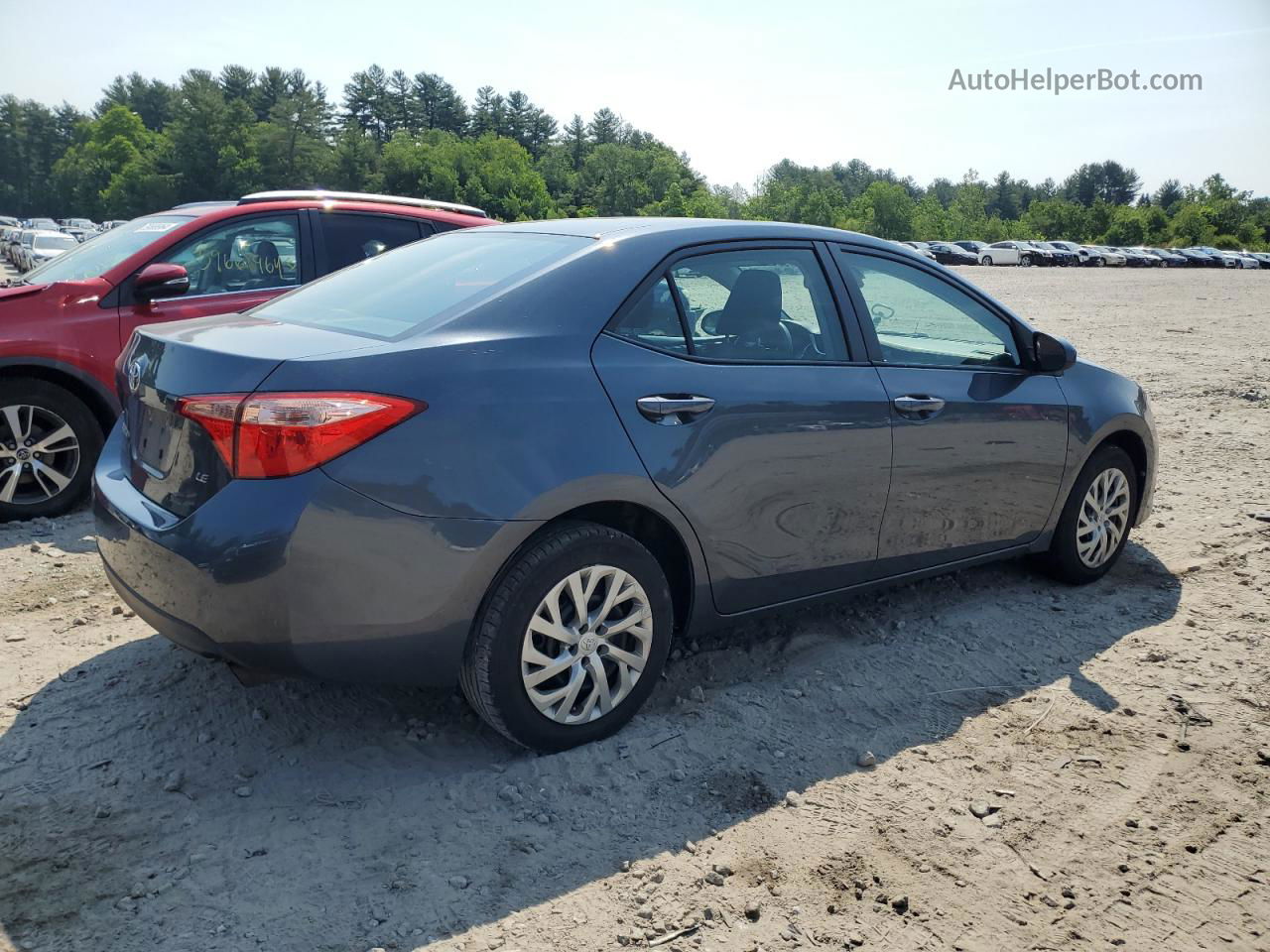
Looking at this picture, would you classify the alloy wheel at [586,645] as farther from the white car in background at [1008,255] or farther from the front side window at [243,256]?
the white car in background at [1008,255]

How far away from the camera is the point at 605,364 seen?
3373 mm

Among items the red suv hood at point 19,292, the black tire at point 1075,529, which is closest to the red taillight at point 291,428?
the black tire at point 1075,529

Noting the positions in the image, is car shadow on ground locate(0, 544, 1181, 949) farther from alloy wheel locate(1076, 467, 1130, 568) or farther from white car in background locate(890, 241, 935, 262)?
white car in background locate(890, 241, 935, 262)

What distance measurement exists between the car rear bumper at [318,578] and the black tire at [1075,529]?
302 centimetres

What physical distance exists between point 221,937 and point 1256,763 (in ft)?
10.7

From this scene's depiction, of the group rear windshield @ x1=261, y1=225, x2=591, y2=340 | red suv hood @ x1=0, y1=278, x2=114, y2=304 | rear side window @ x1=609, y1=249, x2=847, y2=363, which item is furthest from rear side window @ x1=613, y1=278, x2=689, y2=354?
red suv hood @ x1=0, y1=278, x2=114, y2=304

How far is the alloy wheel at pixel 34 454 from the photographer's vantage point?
5832mm

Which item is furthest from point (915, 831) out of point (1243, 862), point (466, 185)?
point (466, 185)

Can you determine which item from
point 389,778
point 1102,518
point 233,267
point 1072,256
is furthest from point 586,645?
point 1072,256

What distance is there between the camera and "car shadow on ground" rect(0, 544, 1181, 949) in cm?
270

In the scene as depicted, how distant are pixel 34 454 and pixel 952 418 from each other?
485cm

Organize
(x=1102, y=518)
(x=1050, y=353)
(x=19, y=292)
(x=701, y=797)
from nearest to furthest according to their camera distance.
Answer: (x=701, y=797) → (x=1050, y=353) → (x=1102, y=518) → (x=19, y=292)

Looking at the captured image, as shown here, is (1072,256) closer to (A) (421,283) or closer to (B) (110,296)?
(B) (110,296)

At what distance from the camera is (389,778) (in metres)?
3.33
